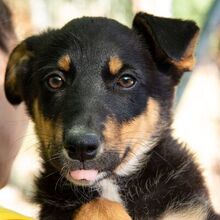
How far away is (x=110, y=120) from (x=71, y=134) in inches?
8.5

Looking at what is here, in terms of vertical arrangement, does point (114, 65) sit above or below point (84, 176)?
above

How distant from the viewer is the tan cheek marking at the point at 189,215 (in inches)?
101

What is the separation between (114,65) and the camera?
249cm

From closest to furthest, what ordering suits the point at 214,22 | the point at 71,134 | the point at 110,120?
1. the point at 71,134
2. the point at 110,120
3. the point at 214,22

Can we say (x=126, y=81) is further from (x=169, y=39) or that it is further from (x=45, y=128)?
(x=45, y=128)

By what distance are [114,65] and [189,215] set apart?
703 mm

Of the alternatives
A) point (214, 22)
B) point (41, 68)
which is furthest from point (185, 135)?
point (41, 68)

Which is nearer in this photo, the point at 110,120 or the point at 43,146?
the point at 110,120

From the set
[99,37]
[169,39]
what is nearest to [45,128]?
[99,37]

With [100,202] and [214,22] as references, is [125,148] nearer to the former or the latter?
[100,202]

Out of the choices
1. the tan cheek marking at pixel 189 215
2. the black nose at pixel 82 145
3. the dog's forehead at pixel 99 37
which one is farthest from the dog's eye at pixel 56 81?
the tan cheek marking at pixel 189 215

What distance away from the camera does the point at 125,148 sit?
250 cm

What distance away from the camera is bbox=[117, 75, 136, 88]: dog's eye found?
8.20 feet

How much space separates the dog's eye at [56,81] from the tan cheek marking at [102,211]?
19.2 inches
